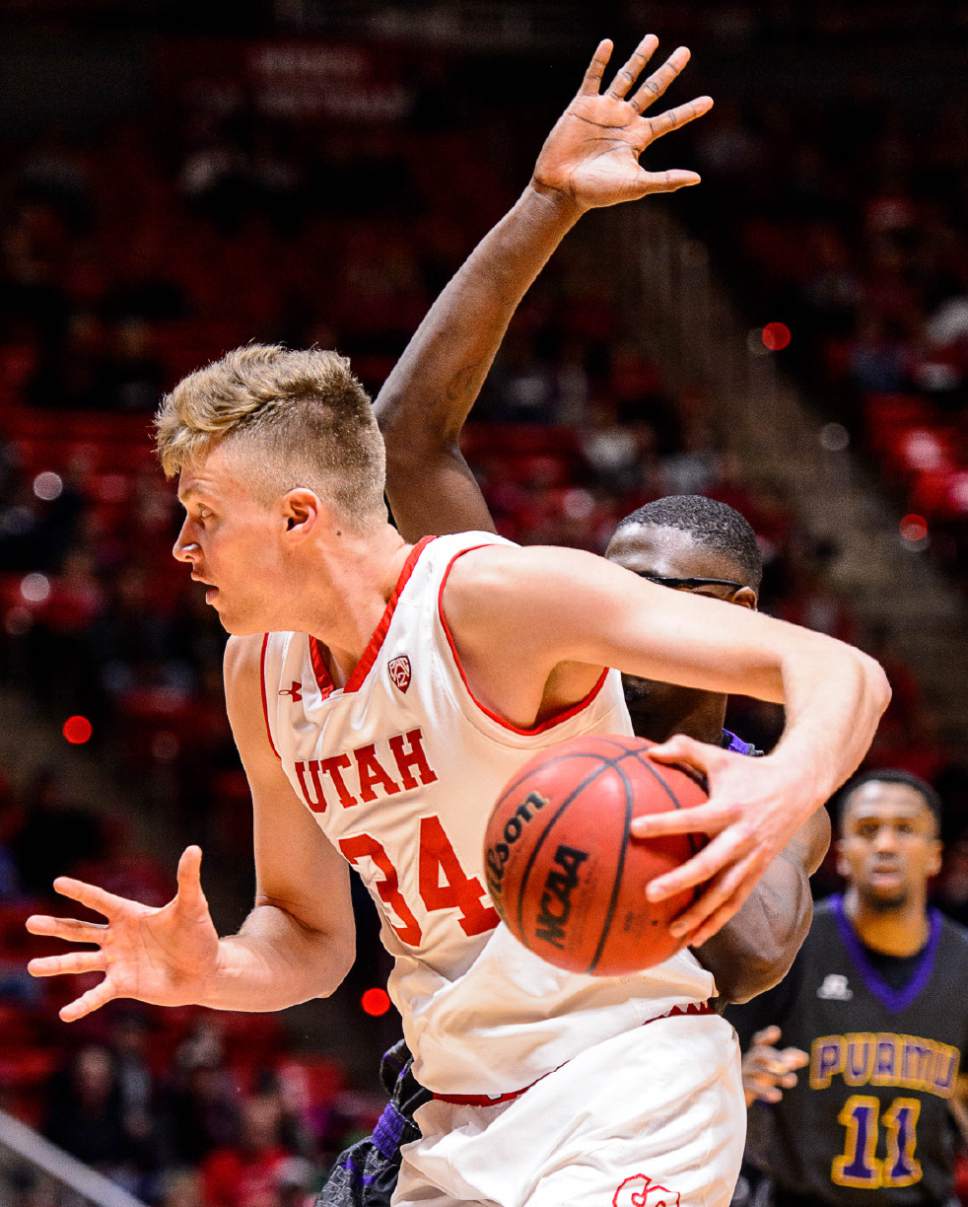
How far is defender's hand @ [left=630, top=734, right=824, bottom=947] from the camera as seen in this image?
2.11m

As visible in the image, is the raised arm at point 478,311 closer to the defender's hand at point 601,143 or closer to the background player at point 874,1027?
the defender's hand at point 601,143

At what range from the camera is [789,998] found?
5371 mm

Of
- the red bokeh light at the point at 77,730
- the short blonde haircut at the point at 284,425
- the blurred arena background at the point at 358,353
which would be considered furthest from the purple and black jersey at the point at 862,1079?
the red bokeh light at the point at 77,730

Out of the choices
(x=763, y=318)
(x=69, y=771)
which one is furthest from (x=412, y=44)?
(x=69, y=771)

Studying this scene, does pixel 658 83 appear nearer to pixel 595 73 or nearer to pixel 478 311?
pixel 595 73

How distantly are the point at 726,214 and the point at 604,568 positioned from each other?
1464 centimetres

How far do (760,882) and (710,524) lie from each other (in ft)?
2.43

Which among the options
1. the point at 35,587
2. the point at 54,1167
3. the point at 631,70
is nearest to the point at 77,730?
the point at 35,587

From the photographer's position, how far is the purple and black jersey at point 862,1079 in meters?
5.23

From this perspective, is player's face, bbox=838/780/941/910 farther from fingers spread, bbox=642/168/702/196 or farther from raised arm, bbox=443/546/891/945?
raised arm, bbox=443/546/891/945

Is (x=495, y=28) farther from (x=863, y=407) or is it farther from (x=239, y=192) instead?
(x=863, y=407)

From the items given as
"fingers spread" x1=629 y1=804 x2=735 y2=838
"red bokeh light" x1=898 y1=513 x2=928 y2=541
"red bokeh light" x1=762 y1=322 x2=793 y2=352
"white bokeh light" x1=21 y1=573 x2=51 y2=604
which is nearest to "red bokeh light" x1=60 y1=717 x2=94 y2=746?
"white bokeh light" x1=21 y1=573 x2=51 y2=604

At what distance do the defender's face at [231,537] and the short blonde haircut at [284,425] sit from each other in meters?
0.03

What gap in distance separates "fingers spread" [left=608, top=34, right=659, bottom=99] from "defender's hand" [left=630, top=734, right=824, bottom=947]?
1.73 meters
